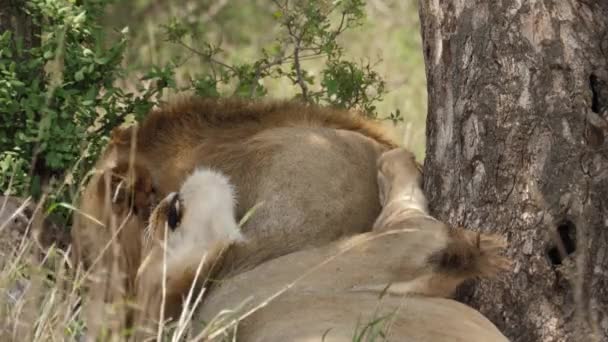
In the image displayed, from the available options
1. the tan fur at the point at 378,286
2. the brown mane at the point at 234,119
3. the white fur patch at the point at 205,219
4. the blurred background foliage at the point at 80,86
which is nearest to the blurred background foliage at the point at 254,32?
the blurred background foliage at the point at 80,86

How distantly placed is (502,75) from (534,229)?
482 mm

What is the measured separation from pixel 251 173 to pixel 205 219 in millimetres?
241

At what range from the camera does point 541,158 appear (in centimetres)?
403

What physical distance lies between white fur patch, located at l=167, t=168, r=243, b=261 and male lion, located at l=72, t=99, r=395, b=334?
0.17 feet

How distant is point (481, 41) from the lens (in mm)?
4137

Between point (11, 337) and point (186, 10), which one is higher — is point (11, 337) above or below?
below

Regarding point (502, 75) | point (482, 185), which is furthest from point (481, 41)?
point (482, 185)

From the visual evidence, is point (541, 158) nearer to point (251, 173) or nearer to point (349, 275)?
point (349, 275)

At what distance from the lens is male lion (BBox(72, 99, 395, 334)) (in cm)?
434

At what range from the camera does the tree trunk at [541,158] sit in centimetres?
399

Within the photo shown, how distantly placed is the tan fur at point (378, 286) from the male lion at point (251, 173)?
0.15m

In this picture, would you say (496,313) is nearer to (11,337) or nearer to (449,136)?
(449,136)

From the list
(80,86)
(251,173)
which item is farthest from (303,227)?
(80,86)

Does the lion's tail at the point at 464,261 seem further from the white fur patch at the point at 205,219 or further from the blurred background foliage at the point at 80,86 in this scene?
the blurred background foliage at the point at 80,86
